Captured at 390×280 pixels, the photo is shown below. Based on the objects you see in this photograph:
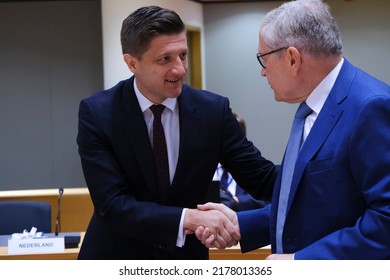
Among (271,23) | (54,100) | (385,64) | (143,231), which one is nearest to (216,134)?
(143,231)

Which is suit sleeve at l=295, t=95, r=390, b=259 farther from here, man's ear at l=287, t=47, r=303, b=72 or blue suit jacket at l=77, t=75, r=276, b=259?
blue suit jacket at l=77, t=75, r=276, b=259

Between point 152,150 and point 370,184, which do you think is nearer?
point 370,184

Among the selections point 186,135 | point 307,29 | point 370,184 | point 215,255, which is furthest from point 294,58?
point 215,255

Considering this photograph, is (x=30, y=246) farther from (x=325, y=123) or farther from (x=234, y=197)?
(x=325, y=123)

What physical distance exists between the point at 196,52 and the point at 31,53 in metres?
2.22

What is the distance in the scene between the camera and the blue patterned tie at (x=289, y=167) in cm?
196

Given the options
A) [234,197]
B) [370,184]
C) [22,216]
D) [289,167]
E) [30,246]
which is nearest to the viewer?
[370,184]

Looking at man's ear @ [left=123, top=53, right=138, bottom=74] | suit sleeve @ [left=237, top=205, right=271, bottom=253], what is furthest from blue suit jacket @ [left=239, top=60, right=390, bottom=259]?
man's ear @ [left=123, top=53, right=138, bottom=74]

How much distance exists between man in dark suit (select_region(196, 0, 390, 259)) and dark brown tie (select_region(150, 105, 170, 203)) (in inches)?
19.9

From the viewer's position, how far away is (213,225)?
2371 millimetres

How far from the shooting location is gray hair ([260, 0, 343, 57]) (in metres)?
1.85

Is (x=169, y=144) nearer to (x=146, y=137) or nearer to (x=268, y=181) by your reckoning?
(x=146, y=137)

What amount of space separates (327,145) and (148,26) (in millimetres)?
852

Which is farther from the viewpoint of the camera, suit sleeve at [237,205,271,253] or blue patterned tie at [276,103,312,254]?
suit sleeve at [237,205,271,253]
